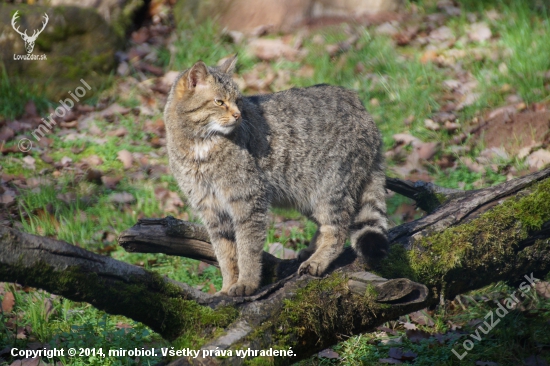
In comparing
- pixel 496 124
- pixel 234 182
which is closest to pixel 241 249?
pixel 234 182

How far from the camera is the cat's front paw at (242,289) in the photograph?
3344 mm

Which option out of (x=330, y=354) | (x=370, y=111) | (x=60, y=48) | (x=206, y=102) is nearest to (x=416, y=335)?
(x=330, y=354)

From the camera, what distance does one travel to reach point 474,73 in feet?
20.9

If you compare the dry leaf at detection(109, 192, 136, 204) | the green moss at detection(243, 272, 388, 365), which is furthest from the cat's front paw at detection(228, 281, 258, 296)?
the dry leaf at detection(109, 192, 136, 204)

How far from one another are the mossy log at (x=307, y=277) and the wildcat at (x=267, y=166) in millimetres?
173

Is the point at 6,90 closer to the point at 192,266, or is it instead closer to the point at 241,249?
the point at 192,266

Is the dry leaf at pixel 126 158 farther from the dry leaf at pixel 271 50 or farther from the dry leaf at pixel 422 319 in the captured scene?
the dry leaf at pixel 422 319

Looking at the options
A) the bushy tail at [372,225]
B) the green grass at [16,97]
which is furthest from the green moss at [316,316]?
the green grass at [16,97]

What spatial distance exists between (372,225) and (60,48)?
16.5ft

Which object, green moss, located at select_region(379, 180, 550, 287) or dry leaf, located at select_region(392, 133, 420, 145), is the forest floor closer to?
dry leaf, located at select_region(392, 133, 420, 145)

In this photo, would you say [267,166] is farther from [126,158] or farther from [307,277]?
[126,158]

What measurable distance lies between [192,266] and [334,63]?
335 cm

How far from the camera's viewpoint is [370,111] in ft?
20.5

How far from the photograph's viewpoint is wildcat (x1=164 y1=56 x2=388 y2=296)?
3.47m
